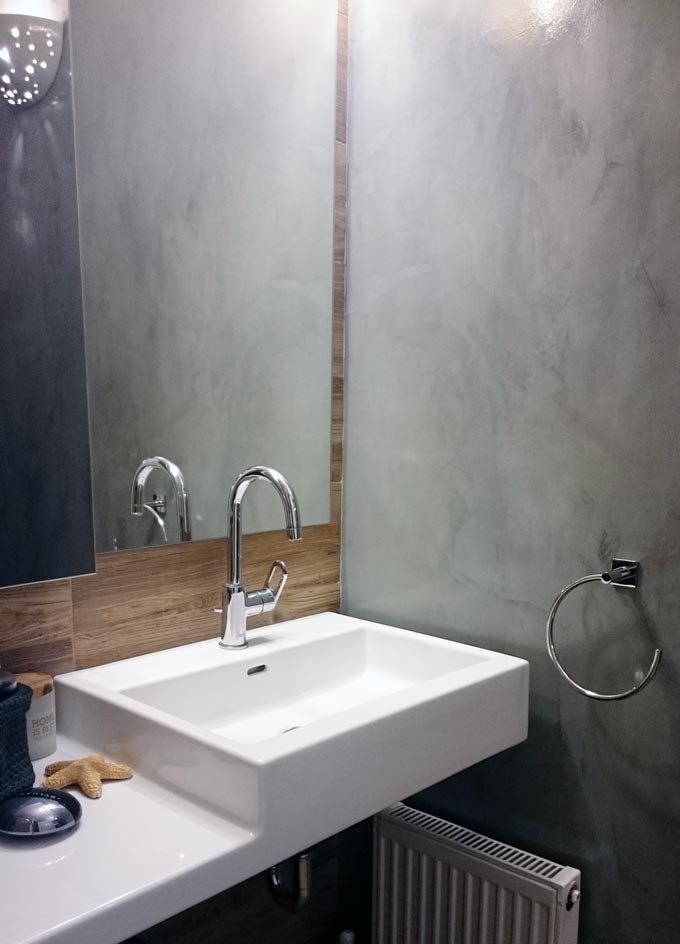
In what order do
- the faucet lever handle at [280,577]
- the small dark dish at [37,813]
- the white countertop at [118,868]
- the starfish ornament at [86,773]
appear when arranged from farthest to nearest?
the faucet lever handle at [280,577] → the starfish ornament at [86,773] → the small dark dish at [37,813] → the white countertop at [118,868]

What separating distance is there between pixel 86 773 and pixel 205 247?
959mm

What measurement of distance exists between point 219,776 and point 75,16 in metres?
1.19

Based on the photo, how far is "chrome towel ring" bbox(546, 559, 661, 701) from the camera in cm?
138

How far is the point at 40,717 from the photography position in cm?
124

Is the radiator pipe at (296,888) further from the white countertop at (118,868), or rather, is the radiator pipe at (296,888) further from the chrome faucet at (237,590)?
the white countertop at (118,868)

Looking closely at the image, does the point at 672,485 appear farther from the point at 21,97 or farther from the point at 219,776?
the point at 21,97

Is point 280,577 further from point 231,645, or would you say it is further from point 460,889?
point 460,889

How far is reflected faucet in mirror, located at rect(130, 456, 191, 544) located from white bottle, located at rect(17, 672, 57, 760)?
1.14 ft

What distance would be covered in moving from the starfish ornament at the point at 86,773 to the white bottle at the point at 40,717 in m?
0.05

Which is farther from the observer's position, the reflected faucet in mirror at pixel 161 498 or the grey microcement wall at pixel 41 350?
the reflected faucet in mirror at pixel 161 498

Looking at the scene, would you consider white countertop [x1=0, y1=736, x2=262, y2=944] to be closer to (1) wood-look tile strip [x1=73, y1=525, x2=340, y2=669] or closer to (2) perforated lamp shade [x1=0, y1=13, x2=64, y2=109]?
(1) wood-look tile strip [x1=73, y1=525, x2=340, y2=669]

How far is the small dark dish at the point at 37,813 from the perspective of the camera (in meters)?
1.00

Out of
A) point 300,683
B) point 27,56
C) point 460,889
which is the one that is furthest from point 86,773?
point 27,56

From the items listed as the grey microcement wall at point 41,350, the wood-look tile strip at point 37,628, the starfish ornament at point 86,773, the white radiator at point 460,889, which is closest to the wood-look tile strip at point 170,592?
the wood-look tile strip at point 37,628
